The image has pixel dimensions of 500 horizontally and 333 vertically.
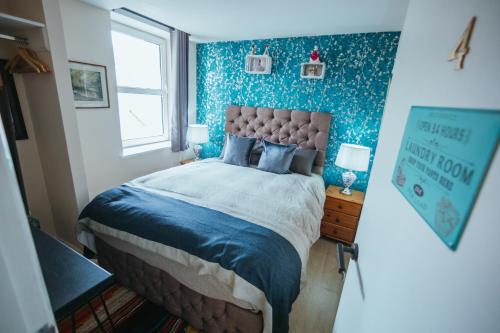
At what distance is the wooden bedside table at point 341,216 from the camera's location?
8.09ft

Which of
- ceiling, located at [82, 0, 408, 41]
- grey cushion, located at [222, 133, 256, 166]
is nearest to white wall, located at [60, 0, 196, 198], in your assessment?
ceiling, located at [82, 0, 408, 41]

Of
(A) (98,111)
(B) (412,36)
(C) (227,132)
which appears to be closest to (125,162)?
(A) (98,111)

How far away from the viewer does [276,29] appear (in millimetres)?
2564

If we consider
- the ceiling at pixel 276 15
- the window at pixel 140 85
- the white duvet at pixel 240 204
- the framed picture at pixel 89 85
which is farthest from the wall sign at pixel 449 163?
the window at pixel 140 85

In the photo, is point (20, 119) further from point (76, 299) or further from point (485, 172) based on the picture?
point (485, 172)

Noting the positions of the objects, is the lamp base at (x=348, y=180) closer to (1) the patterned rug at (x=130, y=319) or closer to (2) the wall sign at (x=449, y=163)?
(1) the patterned rug at (x=130, y=319)

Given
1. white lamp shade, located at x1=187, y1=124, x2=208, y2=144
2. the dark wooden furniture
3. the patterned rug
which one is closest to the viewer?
the dark wooden furniture

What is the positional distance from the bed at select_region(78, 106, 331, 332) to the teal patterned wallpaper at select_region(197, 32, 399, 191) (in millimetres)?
1093

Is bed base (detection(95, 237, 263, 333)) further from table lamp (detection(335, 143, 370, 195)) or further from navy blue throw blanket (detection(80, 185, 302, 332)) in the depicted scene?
table lamp (detection(335, 143, 370, 195))

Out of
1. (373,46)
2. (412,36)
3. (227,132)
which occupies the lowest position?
(227,132)

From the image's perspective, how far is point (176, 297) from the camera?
152cm

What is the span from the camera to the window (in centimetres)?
274

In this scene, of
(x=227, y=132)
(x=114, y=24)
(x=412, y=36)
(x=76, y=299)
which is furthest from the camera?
(x=227, y=132)

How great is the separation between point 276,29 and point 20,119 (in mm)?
2694
